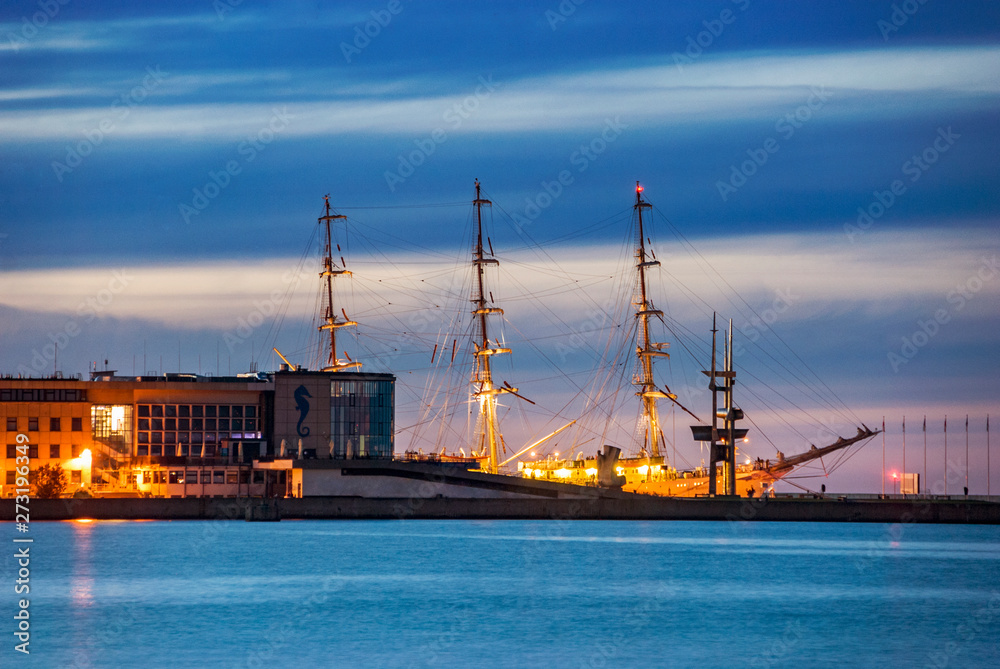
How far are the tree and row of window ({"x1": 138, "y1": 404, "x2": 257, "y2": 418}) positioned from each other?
34.8 feet

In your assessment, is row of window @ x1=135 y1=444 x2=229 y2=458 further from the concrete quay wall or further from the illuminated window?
the concrete quay wall

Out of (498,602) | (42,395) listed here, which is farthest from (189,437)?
(498,602)

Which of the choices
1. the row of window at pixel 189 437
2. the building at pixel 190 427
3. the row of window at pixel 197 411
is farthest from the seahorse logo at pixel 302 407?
the row of window at pixel 197 411

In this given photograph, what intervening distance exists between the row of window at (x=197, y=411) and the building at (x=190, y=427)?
0.10m

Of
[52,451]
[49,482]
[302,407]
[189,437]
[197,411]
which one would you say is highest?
[302,407]

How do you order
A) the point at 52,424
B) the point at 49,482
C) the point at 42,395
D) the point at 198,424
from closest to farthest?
1. the point at 49,482
2. the point at 52,424
3. the point at 42,395
4. the point at 198,424

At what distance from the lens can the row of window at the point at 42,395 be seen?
146000 millimetres

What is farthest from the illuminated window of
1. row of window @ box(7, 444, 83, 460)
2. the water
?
the water

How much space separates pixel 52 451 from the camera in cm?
14575

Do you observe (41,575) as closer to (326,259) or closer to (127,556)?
(127,556)

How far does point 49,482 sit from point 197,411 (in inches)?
671

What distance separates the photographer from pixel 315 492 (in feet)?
447

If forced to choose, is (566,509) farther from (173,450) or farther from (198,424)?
(173,450)

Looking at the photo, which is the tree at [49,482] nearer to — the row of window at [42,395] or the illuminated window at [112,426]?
the illuminated window at [112,426]
